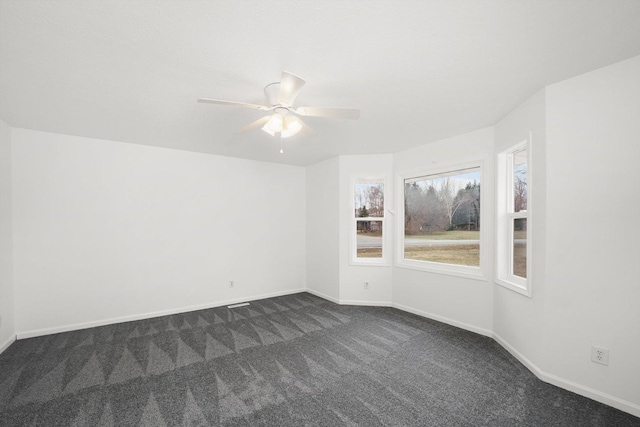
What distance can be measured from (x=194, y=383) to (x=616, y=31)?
4.00 metres

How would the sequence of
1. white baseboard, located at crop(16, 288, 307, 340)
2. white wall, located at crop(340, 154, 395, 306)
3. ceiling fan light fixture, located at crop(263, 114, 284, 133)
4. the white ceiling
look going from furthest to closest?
white wall, located at crop(340, 154, 395, 306) < white baseboard, located at crop(16, 288, 307, 340) < ceiling fan light fixture, located at crop(263, 114, 284, 133) < the white ceiling

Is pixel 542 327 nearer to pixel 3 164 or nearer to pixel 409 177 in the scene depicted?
pixel 409 177

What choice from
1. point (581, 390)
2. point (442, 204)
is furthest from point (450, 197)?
point (581, 390)

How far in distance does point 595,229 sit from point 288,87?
2624mm

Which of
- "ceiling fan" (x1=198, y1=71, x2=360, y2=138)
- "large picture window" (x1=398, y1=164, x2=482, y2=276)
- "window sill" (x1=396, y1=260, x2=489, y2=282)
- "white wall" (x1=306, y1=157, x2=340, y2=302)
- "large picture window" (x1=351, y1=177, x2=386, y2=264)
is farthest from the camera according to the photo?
"white wall" (x1=306, y1=157, x2=340, y2=302)

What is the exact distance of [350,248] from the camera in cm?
454

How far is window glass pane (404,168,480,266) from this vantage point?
142 inches

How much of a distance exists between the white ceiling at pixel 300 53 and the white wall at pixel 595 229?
273mm

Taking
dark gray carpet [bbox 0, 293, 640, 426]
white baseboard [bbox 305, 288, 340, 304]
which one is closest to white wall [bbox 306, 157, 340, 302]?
white baseboard [bbox 305, 288, 340, 304]

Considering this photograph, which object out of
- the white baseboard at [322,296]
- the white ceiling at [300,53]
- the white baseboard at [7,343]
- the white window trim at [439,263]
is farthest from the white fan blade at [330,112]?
the white baseboard at [7,343]

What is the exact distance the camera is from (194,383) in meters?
2.30

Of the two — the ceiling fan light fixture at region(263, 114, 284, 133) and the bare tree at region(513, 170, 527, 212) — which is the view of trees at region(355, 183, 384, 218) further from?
the ceiling fan light fixture at region(263, 114, 284, 133)

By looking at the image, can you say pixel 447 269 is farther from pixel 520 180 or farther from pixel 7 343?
pixel 7 343

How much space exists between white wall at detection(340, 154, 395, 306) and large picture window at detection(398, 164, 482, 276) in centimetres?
24
